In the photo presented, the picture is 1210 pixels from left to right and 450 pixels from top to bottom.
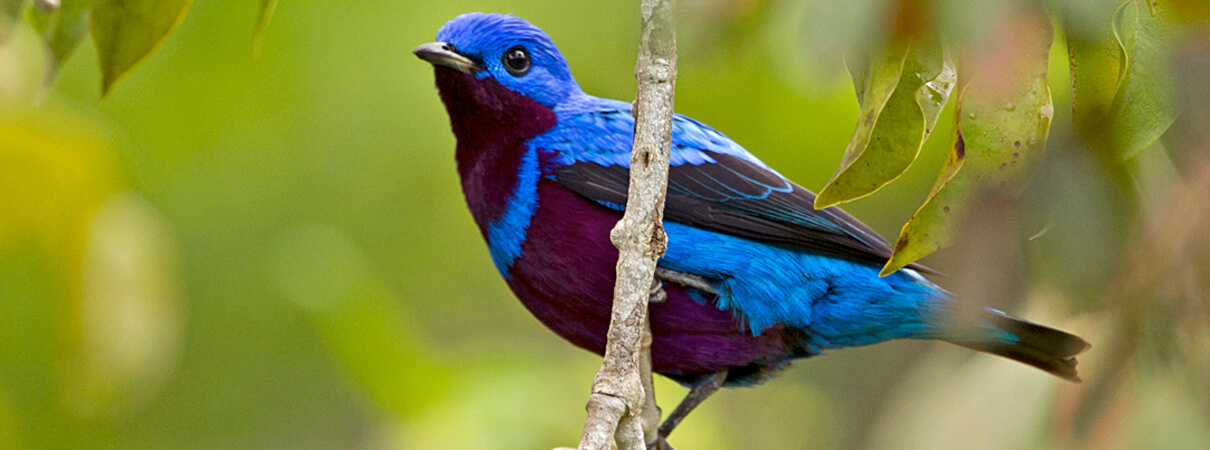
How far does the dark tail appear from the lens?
108 inches

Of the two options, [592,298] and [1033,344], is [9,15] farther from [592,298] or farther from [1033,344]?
[1033,344]

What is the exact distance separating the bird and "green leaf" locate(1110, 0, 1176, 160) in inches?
48.3

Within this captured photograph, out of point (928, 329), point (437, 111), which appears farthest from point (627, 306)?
point (437, 111)

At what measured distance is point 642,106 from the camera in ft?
6.17

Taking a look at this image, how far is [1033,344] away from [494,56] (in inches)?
69.3

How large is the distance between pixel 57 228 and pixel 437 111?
8.72ft

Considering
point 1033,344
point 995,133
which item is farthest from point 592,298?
point 995,133

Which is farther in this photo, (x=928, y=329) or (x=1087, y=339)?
(x=928, y=329)

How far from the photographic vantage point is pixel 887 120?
1.54 metres

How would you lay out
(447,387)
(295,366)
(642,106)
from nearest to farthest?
(642,106) < (447,387) < (295,366)

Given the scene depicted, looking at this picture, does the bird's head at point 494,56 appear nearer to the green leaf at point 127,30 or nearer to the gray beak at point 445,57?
the gray beak at point 445,57

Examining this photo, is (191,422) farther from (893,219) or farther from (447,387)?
(893,219)

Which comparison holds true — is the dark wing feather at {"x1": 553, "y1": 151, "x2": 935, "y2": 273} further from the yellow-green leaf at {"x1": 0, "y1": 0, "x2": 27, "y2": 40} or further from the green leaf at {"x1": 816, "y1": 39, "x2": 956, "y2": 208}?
the yellow-green leaf at {"x1": 0, "y1": 0, "x2": 27, "y2": 40}

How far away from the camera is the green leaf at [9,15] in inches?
62.6
